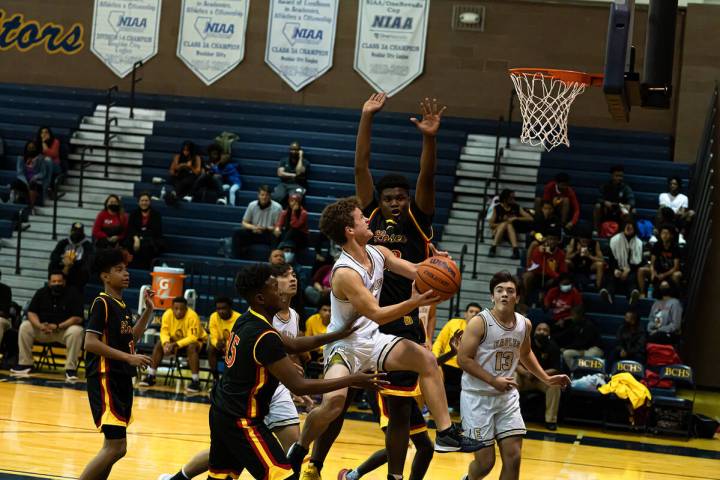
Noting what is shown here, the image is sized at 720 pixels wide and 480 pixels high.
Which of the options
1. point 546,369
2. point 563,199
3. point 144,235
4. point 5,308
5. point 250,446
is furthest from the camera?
point 563,199

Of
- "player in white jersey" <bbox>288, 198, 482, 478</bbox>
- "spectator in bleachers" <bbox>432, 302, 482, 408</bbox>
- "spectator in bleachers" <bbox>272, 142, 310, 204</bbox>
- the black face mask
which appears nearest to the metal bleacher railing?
"spectator in bleachers" <bbox>432, 302, 482, 408</bbox>

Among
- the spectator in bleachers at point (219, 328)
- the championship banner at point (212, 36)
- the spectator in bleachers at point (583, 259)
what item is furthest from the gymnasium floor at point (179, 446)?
the championship banner at point (212, 36)

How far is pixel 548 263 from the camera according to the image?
48.9 feet

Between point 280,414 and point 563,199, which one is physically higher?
point 563,199

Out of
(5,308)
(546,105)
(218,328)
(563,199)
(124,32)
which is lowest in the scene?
(5,308)

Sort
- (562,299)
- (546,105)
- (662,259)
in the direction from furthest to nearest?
(662,259)
(562,299)
(546,105)

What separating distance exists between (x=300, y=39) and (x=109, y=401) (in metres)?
14.3

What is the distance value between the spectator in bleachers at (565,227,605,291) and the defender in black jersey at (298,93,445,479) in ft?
26.7

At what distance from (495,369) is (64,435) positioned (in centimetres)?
456

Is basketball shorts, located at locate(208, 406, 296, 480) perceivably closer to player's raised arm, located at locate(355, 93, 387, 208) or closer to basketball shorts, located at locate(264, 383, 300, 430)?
basketball shorts, located at locate(264, 383, 300, 430)

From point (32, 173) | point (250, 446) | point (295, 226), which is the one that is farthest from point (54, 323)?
point (250, 446)

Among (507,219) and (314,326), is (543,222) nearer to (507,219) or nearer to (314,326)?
(507,219)

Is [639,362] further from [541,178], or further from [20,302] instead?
[20,302]

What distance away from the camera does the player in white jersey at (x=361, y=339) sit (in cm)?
648
